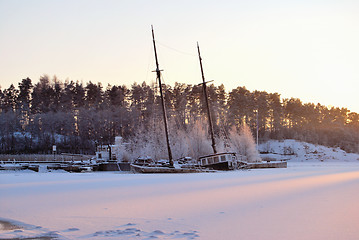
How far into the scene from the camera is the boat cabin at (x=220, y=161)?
35.8 meters

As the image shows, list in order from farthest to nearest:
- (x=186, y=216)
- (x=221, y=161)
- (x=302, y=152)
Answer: (x=302, y=152)
(x=221, y=161)
(x=186, y=216)

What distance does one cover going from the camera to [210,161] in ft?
121

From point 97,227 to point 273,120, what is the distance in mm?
96342

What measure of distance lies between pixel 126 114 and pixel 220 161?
53.7 m

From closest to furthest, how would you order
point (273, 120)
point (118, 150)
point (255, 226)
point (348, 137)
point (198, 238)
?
1. point (198, 238)
2. point (255, 226)
3. point (118, 150)
4. point (348, 137)
5. point (273, 120)

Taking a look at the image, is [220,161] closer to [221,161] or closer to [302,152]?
[221,161]

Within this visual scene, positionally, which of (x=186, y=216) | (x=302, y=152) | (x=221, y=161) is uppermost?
(x=302, y=152)

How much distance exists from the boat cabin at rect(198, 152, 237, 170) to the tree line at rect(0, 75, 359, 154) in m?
33.0

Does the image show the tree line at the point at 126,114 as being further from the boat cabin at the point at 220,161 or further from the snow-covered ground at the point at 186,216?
the snow-covered ground at the point at 186,216

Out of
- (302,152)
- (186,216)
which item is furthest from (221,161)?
(302,152)

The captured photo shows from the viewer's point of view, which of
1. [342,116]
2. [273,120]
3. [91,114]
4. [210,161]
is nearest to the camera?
[210,161]

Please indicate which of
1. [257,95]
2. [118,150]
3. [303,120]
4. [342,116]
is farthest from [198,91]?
[342,116]

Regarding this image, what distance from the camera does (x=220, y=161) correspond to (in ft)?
119

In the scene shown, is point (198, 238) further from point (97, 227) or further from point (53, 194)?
point (53, 194)
